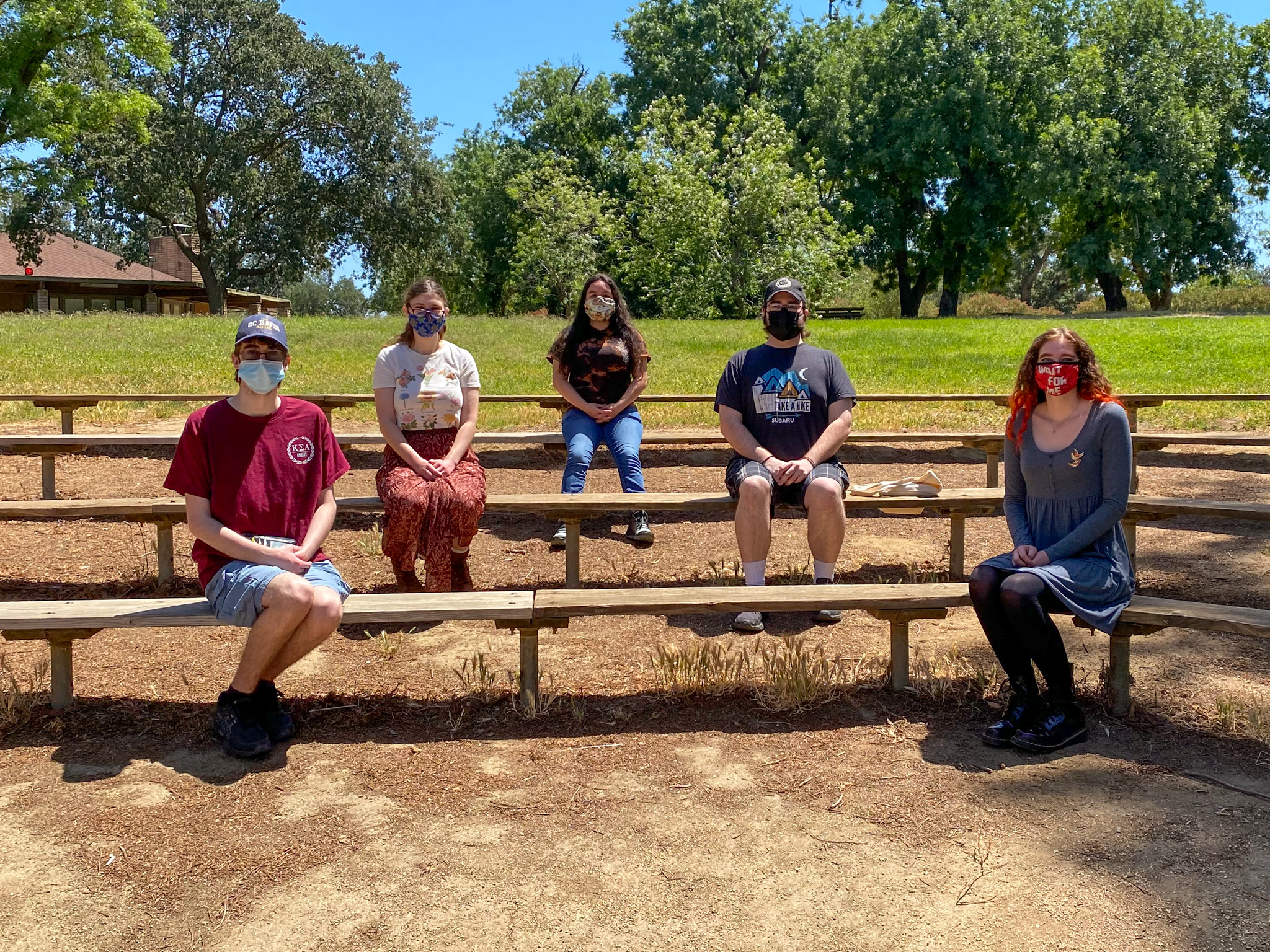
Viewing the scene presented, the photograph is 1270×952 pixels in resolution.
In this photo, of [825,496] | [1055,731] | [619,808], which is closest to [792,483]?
[825,496]

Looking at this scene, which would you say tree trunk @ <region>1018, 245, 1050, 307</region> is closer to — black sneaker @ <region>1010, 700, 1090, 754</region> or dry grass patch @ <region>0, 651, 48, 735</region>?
black sneaker @ <region>1010, 700, 1090, 754</region>

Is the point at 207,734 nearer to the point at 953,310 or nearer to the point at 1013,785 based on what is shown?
the point at 1013,785

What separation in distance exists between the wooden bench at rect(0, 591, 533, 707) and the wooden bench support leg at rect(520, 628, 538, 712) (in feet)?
0.32

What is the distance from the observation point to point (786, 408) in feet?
18.2

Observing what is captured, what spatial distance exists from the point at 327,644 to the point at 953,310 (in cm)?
4004

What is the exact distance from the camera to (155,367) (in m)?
13.7

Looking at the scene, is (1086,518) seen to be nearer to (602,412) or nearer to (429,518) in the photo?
(429,518)

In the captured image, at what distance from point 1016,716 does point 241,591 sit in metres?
2.71

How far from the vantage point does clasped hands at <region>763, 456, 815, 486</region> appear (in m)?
5.31

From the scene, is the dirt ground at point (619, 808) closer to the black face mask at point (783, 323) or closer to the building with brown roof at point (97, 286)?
the black face mask at point (783, 323)

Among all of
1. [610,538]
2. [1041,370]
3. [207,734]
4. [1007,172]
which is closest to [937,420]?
[610,538]

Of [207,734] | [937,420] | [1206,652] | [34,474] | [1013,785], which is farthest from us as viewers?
[937,420]

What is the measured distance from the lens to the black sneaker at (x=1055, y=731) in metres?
3.79

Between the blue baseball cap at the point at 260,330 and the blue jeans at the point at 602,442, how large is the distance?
2.54 m
